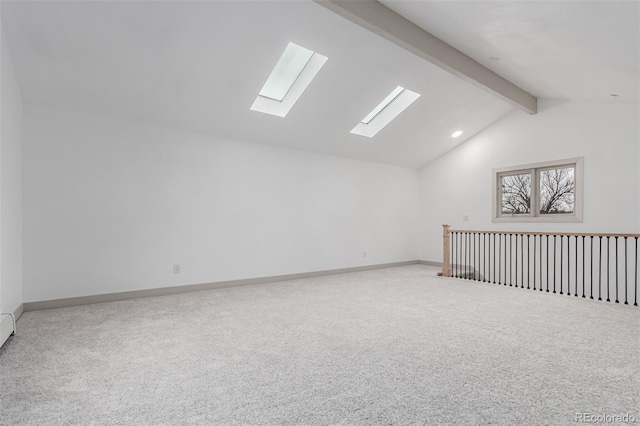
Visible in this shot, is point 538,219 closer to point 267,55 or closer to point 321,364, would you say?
point 267,55

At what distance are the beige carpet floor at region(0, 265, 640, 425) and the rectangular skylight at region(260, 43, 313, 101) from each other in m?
3.15

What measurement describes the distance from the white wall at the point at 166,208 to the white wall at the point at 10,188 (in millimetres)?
223

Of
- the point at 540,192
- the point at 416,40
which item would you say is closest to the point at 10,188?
the point at 416,40

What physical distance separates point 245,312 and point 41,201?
2.79 m

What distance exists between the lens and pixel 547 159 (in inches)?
247

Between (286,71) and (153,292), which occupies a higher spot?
(286,71)

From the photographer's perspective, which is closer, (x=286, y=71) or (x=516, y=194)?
(x=286, y=71)

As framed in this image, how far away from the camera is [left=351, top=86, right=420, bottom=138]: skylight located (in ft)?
19.1

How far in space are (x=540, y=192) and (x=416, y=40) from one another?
4.31 meters

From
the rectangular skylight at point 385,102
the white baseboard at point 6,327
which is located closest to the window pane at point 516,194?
the rectangular skylight at point 385,102

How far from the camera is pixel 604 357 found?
A: 259cm

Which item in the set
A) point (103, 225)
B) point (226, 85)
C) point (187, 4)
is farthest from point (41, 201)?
point (187, 4)

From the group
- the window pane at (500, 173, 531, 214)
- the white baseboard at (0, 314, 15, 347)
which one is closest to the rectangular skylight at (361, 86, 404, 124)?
the window pane at (500, 173, 531, 214)

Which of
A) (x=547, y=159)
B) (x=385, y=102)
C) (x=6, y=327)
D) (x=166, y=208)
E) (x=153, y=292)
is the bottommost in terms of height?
(x=153, y=292)
